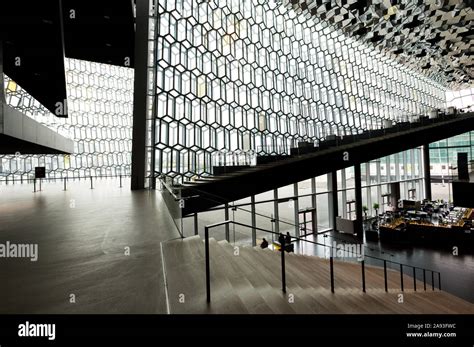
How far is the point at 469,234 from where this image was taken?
1206 cm

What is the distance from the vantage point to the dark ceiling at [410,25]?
575 inches

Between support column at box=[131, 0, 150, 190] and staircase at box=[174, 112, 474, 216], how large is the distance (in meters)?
3.48

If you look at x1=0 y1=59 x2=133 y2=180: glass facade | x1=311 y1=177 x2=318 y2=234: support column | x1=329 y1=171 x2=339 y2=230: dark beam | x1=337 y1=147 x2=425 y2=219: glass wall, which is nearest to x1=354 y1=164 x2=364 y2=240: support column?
x1=329 y1=171 x2=339 y2=230: dark beam

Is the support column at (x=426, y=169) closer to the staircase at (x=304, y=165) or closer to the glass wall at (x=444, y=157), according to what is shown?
the glass wall at (x=444, y=157)

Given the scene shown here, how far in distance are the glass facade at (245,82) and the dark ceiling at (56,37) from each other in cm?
226

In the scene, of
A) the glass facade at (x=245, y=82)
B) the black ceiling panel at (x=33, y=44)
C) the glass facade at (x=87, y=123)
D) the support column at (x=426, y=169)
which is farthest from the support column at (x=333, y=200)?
the glass facade at (x=87, y=123)

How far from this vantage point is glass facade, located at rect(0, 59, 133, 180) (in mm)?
20531

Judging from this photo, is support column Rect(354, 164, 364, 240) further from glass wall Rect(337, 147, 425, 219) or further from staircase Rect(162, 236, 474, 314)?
staircase Rect(162, 236, 474, 314)

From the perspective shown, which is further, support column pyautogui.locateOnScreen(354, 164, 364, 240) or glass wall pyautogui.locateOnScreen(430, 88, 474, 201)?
glass wall pyautogui.locateOnScreen(430, 88, 474, 201)

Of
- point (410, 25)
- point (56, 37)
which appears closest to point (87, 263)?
point (56, 37)

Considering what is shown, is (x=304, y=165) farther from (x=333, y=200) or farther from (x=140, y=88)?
(x=333, y=200)

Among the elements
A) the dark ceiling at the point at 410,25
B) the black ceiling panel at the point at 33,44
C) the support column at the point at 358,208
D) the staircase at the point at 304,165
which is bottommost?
the support column at the point at 358,208

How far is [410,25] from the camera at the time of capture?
16578mm

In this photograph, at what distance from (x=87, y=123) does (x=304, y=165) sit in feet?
70.1
